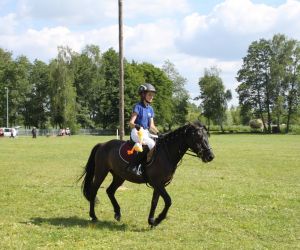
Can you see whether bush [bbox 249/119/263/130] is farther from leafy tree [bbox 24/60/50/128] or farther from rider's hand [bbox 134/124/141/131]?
rider's hand [bbox 134/124/141/131]

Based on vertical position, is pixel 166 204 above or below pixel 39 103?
below

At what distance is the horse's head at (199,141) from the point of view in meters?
10.0

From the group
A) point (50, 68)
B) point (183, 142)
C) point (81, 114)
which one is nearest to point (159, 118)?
point (81, 114)

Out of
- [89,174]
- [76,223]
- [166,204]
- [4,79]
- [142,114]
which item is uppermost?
[4,79]

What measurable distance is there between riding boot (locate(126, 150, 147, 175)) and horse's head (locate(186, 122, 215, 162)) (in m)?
1.11

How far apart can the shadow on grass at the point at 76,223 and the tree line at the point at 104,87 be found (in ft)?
269

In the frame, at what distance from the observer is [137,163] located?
10.6 m

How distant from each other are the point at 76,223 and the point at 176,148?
293cm

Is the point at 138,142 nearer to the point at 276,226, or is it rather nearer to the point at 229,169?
the point at 276,226

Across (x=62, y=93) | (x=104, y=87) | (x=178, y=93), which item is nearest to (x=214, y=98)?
(x=178, y=93)

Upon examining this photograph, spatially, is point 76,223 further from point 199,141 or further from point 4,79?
point 4,79

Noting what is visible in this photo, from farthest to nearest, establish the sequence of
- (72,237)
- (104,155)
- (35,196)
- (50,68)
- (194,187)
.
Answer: (50,68) < (194,187) < (35,196) < (104,155) < (72,237)

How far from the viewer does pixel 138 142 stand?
34.1 feet

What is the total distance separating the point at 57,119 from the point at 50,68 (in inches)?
447
